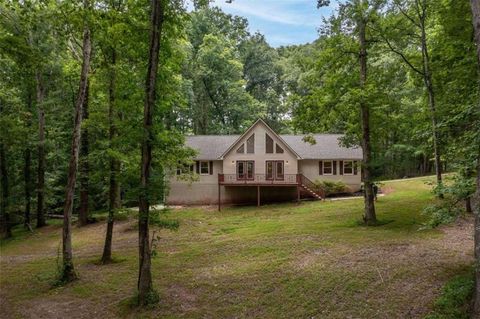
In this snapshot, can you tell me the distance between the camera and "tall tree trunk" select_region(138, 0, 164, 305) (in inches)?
425

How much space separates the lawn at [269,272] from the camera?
10.5m

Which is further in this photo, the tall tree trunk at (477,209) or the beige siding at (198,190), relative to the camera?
the beige siding at (198,190)

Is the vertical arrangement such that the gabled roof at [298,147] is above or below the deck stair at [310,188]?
above

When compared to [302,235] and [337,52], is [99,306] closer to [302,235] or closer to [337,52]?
[302,235]

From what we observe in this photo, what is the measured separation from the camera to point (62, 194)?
3853 centimetres

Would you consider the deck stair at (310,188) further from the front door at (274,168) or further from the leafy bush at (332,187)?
the front door at (274,168)

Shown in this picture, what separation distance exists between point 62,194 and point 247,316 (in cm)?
3334

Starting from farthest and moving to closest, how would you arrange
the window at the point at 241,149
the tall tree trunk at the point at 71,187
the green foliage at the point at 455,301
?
the window at the point at 241,149
the tall tree trunk at the point at 71,187
the green foliage at the point at 455,301

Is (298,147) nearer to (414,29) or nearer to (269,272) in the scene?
(414,29)

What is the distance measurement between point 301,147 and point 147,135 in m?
24.8

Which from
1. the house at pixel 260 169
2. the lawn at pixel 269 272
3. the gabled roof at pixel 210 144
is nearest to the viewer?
the lawn at pixel 269 272

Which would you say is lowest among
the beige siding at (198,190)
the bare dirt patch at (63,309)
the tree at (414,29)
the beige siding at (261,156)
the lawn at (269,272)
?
the bare dirt patch at (63,309)

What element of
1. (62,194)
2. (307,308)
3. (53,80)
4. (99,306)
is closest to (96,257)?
(99,306)

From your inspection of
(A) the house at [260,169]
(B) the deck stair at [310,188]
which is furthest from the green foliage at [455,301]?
(A) the house at [260,169]
